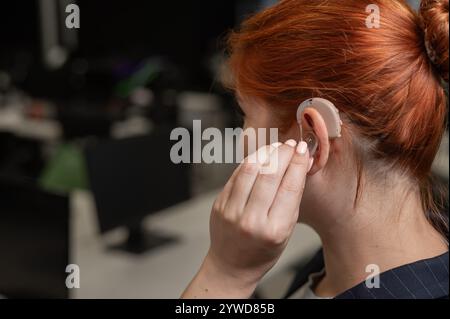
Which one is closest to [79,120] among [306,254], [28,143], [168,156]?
[28,143]

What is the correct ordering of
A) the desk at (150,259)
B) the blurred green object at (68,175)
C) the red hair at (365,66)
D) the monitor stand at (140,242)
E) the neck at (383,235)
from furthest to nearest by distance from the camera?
the blurred green object at (68,175) < the monitor stand at (140,242) < the desk at (150,259) < the neck at (383,235) < the red hair at (365,66)

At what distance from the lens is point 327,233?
943mm

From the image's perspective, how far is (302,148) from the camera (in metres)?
0.74

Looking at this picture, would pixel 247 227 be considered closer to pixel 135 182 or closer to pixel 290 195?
pixel 290 195

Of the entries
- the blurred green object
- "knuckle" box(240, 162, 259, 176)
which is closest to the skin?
"knuckle" box(240, 162, 259, 176)

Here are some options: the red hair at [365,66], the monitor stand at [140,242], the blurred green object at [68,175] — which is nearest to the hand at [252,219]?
the red hair at [365,66]

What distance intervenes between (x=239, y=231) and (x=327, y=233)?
30cm

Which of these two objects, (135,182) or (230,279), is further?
(135,182)

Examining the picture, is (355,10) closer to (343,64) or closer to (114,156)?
(343,64)

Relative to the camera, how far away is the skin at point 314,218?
699 millimetres

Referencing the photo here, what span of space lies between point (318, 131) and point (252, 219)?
0.62 feet

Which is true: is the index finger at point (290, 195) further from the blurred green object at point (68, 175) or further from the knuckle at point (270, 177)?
the blurred green object at point (68, 175)

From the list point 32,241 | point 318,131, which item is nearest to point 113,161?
point 32,241

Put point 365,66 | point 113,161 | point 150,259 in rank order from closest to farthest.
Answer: point 365,66, point 113,161, point 150,259
